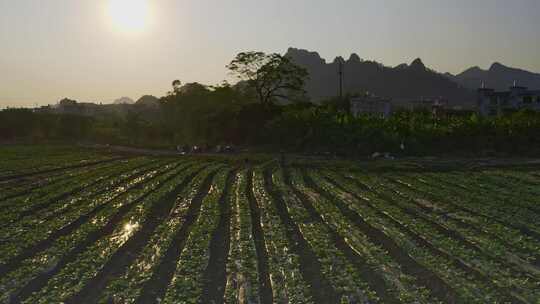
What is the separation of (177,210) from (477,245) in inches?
346

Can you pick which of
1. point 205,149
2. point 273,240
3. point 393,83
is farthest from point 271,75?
point 393,83

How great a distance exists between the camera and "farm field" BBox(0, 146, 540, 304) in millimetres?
7746

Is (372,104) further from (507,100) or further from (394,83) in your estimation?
(394,83)

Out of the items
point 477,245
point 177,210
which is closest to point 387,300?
point 477,245

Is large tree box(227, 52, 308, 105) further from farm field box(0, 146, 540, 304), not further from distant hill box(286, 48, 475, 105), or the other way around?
distant hill box(286, 48, 475, 105)

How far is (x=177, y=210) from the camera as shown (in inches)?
567

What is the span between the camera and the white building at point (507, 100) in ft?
220

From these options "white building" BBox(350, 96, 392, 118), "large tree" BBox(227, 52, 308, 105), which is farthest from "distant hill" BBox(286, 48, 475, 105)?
"large tree" BBox(227, 52, 308, 105)

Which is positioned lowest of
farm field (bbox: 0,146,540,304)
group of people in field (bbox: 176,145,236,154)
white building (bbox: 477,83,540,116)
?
farm field (bbox: 0,146,540,304)

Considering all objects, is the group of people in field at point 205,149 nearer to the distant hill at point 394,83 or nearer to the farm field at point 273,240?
the farm field at point 273,240

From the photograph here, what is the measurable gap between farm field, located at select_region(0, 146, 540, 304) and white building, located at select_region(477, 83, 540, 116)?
53.0 metres

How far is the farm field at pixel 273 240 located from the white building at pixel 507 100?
174 feet

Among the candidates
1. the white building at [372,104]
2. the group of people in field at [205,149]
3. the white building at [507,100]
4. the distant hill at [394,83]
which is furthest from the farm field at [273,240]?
the distant hill at [394,83]

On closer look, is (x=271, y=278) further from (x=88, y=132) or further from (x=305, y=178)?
(x=88, y=132)
